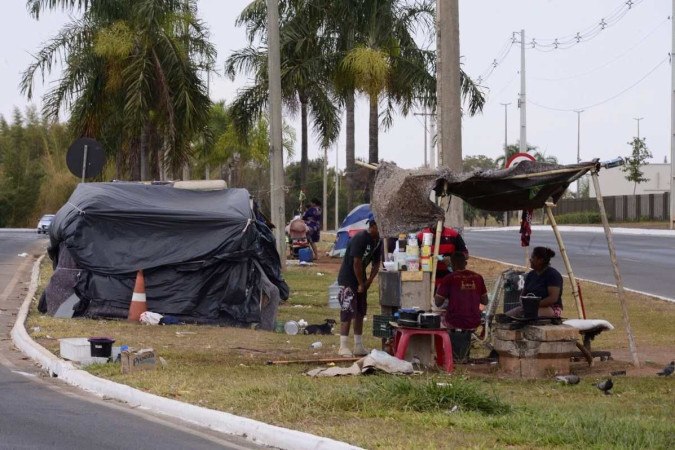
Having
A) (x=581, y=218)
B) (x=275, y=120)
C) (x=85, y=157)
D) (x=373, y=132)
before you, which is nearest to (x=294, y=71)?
(x=373, y=132)

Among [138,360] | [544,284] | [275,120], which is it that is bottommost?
[138,360]

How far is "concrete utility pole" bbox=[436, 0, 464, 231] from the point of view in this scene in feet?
58.4

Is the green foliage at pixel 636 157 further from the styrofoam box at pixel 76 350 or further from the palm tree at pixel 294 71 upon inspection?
the styrofoam box at pixel 76 350

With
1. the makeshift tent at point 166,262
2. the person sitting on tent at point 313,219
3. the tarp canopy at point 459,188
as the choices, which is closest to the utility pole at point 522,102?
the person sitting on tent at point 313,219

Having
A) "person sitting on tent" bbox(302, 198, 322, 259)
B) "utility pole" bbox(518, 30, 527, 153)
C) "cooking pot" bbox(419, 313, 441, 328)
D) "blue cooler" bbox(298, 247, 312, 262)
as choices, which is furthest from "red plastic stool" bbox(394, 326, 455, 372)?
"utility pole" bbox(518, 30, 527, 153)

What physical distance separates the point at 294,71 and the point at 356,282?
793 inches

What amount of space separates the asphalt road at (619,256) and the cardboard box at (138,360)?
1434 cm

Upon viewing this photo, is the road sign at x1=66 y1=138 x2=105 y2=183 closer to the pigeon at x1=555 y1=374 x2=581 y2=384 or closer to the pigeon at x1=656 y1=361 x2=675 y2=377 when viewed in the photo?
the pigeon at x1=555 y1=374 x2=581 y2=384

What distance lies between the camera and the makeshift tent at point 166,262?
55.8 feet

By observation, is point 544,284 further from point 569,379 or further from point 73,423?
point 73,423

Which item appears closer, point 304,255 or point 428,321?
point 428,321

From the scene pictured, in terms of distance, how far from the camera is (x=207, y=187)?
1892 cm

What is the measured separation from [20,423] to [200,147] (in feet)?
99.6

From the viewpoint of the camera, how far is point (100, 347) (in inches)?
481
